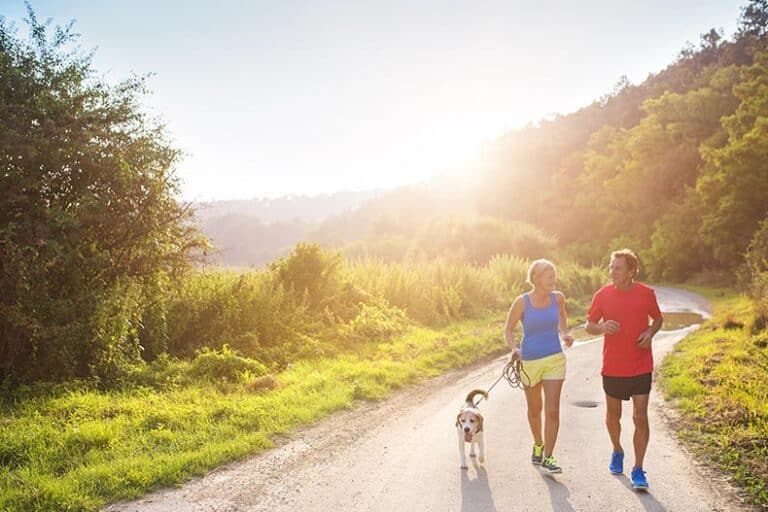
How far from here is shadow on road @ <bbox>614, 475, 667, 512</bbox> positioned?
17.7 feet

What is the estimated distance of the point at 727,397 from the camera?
30.2ft

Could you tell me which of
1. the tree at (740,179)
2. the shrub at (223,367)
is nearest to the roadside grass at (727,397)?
the shrub at (223,367)

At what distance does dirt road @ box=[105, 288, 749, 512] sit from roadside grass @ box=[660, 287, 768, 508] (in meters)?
0.33

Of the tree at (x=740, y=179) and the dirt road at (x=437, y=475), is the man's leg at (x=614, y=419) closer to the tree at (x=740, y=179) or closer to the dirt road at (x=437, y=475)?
the dirt road at (x=437, y=475)

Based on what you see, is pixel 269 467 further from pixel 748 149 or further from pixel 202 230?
pixel 748 149

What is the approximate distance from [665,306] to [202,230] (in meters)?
23.5

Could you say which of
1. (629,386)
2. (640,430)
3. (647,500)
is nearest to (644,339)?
(629,386)

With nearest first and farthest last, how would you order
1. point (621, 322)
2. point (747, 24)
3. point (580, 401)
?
point (621, 322) → point (580, 401) → point (747, 24)

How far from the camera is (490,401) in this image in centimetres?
1016

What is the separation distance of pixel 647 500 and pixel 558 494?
0.82 metres

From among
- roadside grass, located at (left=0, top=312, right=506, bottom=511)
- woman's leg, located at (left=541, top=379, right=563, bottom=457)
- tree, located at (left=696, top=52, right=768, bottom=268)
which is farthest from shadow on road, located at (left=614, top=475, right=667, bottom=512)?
tree, located at (left=696, top=52, right=768, bottom=268)

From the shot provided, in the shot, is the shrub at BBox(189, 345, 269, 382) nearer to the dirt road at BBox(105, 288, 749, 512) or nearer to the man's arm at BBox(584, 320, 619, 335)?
the dirt road at BBox(105, 288, 749, 512)

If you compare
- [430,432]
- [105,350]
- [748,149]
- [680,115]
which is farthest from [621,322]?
[680,115]

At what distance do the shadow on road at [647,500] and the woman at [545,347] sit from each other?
67cm
